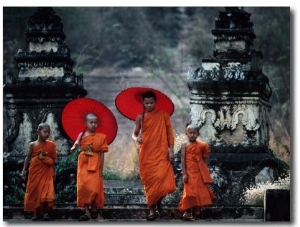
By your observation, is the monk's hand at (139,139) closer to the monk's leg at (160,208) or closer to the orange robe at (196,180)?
the orange robe at (196,180)

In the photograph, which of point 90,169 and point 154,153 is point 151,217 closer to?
point 154,153

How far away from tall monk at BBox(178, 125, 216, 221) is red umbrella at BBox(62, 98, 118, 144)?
0.82 m

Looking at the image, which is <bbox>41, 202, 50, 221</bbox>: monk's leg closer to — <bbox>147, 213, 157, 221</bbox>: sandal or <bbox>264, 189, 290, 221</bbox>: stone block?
<bbox>147, 213, 157, 221</bbox>: sandal

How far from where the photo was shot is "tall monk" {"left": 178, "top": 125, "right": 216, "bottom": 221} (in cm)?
1120

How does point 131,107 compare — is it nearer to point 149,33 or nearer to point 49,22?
point 49,22

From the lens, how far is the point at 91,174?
11203 mm

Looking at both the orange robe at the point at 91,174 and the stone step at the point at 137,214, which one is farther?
the stone step at the point at 137,214

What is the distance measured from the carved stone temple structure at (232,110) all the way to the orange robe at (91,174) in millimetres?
2308

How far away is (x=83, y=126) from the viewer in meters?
11.5

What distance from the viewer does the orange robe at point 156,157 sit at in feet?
36.4

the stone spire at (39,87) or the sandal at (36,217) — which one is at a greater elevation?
the stone spire at (39,87)

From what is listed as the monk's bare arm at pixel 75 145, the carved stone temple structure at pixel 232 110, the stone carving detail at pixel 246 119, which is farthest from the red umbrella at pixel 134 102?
the stone carving detail at pixel 246 119

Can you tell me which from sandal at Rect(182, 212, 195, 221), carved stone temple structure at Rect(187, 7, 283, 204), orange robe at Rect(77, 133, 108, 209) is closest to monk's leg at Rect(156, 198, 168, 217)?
sandal at Rect(182, 212, 195, 221)

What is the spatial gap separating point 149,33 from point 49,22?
15044mm
